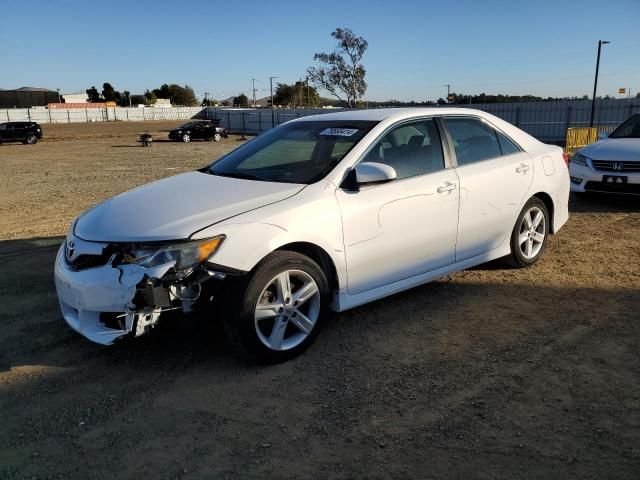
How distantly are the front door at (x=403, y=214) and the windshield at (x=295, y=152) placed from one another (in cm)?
25

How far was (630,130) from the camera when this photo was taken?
9.00 m

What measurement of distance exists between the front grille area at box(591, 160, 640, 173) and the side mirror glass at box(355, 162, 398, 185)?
5.66 metres

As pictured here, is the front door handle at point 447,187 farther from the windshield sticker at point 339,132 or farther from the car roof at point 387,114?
the windshield sticker at point 339,132

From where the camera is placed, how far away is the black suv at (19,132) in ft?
105

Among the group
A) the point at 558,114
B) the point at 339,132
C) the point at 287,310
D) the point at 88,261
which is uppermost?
the point at 558,114

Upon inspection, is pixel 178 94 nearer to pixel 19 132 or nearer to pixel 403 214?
pixel 19 132

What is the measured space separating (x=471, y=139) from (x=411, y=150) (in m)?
0.80

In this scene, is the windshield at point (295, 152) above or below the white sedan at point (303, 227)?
above

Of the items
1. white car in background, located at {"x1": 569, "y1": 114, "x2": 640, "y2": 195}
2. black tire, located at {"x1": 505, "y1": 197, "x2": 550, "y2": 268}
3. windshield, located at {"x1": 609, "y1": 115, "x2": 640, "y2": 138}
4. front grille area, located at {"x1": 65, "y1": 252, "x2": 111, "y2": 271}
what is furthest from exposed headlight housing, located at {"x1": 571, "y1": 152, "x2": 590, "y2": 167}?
front grille area, located at {"x1": 65, "y1": 252, "x2": 111, "y2": 271}

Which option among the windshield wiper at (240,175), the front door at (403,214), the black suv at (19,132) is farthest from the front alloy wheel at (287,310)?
the black suv at (19,132)

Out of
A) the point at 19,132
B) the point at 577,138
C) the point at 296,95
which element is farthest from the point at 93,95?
the point at 577,138

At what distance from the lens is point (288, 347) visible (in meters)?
3.61

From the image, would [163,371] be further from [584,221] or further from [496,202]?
[584,221]

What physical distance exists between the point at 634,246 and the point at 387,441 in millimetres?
4826
